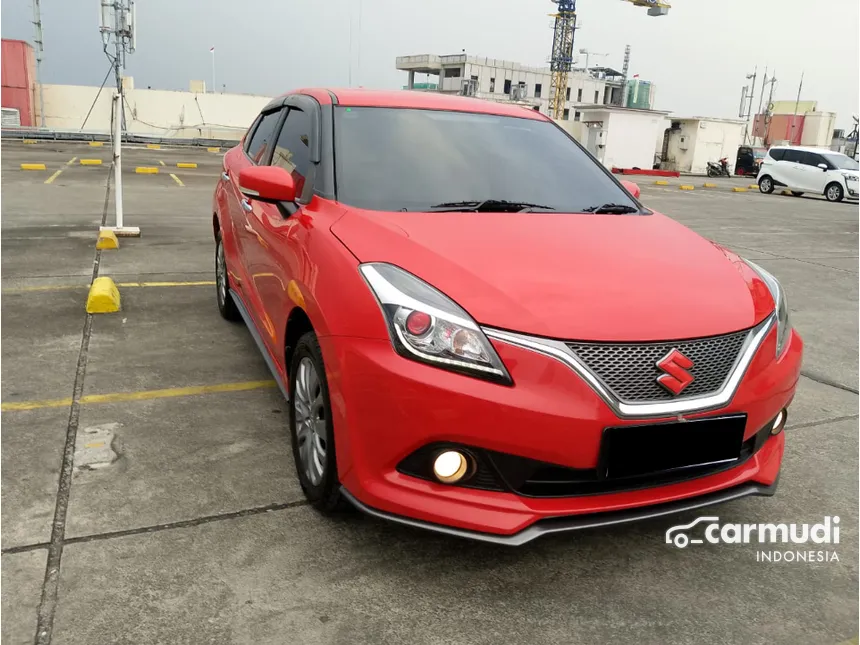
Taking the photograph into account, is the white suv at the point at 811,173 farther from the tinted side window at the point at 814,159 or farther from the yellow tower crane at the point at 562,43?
the yellow tower crane at the point at 562,43

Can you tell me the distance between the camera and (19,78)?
119 ft

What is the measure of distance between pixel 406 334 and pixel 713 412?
101 centimetres

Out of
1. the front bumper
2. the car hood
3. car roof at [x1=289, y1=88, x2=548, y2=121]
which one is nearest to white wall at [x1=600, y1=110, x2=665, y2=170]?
car roof at [x1=289, y1=88, x2=548, y2=121]

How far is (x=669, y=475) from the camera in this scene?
2271 mm

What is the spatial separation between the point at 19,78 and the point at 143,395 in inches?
1582

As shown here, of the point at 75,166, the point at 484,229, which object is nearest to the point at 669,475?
the point at 484,229

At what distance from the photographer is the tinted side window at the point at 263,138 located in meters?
4.16

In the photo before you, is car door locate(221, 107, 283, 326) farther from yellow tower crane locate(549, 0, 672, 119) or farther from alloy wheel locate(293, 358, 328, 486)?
yellow tower crane locate(549, 0, 672, 119)

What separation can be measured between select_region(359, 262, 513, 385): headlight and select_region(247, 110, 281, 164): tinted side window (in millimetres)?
2175

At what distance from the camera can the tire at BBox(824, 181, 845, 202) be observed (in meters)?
22.2

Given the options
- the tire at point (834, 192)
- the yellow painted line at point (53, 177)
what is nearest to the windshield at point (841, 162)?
the tire at point (834, 192)

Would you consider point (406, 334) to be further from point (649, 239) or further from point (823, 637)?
point (823, 637)

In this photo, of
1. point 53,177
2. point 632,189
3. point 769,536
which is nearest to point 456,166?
point 632,189

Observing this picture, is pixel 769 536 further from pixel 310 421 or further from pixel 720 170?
pixel 720 170
